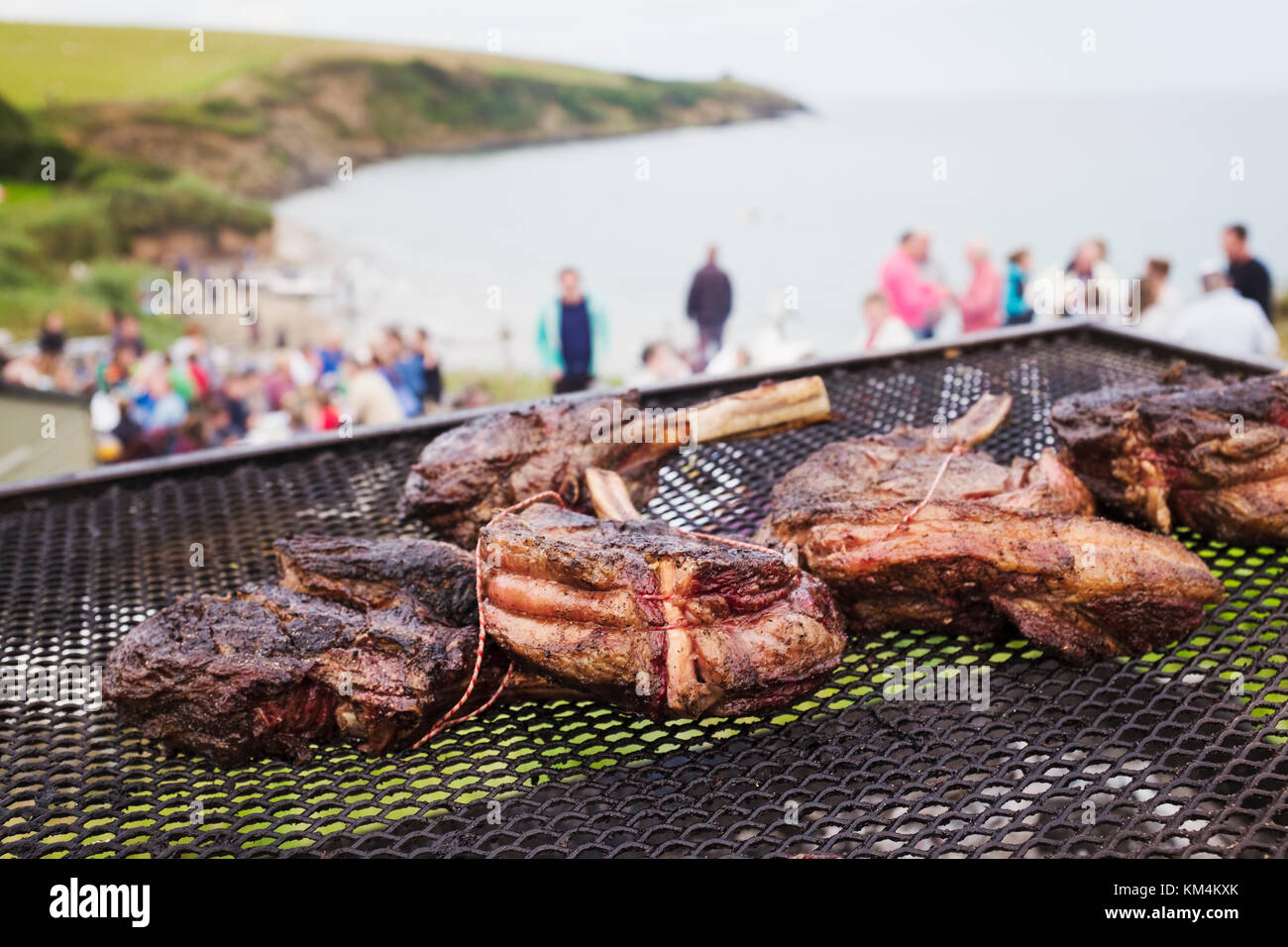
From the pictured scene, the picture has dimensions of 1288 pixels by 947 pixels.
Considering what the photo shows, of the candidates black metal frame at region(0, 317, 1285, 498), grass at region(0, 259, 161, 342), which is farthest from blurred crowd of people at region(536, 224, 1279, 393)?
grass at region(0, 259, 161, 342)

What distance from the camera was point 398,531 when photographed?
476 centimetres

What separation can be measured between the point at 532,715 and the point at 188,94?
38.7m

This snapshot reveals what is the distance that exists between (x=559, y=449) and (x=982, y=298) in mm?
9578

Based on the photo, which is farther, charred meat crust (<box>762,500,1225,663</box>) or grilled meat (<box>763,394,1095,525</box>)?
grilled meat (<box>763,394,1095,525</box>)

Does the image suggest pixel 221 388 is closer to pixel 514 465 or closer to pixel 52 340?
pixel 52 340

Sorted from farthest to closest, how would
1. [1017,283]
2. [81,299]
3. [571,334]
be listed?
[81,299] → [1017,283] → [571,334]

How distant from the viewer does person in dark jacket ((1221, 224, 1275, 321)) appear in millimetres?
10594

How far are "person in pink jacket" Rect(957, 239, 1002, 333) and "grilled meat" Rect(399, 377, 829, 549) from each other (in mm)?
8671

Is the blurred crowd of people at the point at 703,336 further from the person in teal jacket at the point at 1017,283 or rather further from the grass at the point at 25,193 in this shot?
the grass at the point at 25,193

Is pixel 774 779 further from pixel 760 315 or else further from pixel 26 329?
pixel 26 329

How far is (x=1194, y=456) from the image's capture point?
4.29 metres

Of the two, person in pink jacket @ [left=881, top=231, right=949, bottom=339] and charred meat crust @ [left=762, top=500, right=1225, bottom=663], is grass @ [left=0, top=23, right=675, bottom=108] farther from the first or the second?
charred meat crust @ [left=762, top=500, right=1225, bottom=663]

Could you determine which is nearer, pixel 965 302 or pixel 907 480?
pixel 907 480

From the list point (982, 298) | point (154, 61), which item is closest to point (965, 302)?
point (982, 298)
